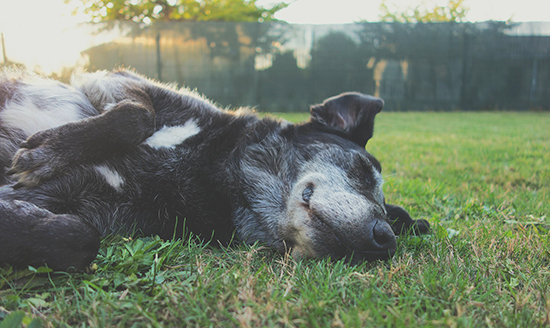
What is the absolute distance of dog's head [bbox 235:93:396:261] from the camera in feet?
6.72

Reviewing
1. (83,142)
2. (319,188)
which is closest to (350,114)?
(319,188)

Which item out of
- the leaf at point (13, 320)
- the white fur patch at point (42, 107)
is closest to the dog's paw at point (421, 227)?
the leaf at point (13, 320)

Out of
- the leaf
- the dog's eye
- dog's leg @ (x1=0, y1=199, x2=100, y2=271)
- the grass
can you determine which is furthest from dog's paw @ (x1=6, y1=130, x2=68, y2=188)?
the dog's eye

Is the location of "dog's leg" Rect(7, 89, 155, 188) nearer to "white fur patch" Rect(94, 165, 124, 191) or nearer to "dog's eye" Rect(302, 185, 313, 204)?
"white fur patch" Rect(94, 165, 124, 191)

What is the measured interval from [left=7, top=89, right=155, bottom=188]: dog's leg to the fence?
13.4 meters

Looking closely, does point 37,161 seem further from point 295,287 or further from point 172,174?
point 295,287

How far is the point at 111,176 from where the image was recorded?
7.41 ft

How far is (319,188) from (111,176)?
1.32 m

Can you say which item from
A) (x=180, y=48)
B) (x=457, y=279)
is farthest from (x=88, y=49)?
(x=457, y=279)

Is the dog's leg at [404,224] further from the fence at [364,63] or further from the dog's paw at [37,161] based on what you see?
the fence at [364,63]

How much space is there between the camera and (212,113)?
9.55 ft

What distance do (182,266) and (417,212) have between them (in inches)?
96.5

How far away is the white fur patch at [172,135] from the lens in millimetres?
2518

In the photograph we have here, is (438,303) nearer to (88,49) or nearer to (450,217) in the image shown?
(450,217)
